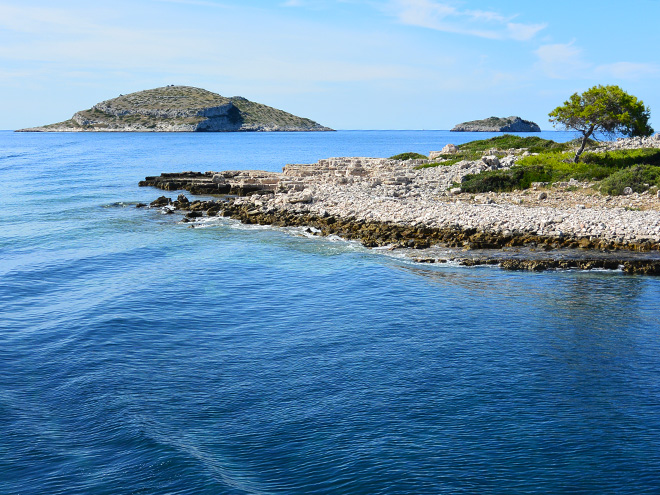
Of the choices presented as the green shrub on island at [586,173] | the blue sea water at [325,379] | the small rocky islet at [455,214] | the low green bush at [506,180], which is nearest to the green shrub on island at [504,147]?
the small rocky islet at [455,214]

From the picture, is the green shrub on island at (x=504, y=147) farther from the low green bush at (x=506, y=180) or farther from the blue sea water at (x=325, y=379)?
the blue sea water at (x=325, y=379)

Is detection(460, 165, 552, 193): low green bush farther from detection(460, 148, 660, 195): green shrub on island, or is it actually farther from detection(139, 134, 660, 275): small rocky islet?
detection(139, 134, 660, 275): small rocky islet

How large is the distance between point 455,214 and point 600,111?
72.8 ft

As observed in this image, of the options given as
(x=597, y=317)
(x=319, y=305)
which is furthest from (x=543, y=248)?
(x=319, y=305)

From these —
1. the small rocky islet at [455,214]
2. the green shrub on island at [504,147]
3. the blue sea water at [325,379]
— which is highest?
the green shrub on island at [504,147]

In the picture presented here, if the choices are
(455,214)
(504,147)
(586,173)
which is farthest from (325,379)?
(504,147)

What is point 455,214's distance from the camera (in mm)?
31453

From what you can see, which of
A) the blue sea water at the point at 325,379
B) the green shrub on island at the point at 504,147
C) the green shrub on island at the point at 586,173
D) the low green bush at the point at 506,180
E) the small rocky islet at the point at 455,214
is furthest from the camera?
the green shrub on island at the point at 504,147

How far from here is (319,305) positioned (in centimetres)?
2056

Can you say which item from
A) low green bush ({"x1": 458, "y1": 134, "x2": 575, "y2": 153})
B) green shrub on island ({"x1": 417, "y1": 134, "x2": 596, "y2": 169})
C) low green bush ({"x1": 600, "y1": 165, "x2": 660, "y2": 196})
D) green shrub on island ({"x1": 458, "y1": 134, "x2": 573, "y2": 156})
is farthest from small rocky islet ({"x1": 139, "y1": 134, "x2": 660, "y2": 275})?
low green bush ({"x1": 458, "y1": 134, "x2": 575, "y2": 153})

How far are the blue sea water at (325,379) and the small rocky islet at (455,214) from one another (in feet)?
8.71

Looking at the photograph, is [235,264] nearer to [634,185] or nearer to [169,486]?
[169,486]

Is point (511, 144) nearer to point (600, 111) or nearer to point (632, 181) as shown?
point (600, 111)

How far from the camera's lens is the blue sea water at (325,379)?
10516 millimetres
